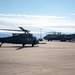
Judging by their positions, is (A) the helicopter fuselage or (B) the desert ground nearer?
(B) the desert ground

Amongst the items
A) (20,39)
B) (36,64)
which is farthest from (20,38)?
(36,64)

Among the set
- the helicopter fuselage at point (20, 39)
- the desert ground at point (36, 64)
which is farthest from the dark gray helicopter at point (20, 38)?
the desert ground at point (36, 64)

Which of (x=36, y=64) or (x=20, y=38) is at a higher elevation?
(x=20, y=38)

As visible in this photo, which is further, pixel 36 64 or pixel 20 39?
pixel 20 39

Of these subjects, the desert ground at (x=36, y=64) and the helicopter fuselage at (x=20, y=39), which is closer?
the desert ground at (x=36, y=64)

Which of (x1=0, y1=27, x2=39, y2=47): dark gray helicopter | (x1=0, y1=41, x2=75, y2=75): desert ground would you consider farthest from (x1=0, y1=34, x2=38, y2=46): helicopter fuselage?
(x1=0, y1=41, x2=75, y2=75): desert ground

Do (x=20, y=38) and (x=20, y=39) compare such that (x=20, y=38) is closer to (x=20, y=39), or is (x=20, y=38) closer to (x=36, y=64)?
(x=20, y=39)

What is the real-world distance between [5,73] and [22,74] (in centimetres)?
87

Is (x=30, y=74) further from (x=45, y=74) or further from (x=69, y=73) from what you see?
(x=69, y=73)

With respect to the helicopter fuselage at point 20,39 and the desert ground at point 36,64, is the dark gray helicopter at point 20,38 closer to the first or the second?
the helicopter fuselage at point 20,39

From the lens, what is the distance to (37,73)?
12.0 meters

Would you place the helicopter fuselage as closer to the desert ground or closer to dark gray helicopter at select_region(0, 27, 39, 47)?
dark gray helicopter at select_region(0, 27, 39, 47)

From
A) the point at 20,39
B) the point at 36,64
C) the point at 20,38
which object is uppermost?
the point at 20,38

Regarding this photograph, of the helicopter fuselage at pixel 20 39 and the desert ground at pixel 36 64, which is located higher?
the helicopter fuselage at pixel 20 39
